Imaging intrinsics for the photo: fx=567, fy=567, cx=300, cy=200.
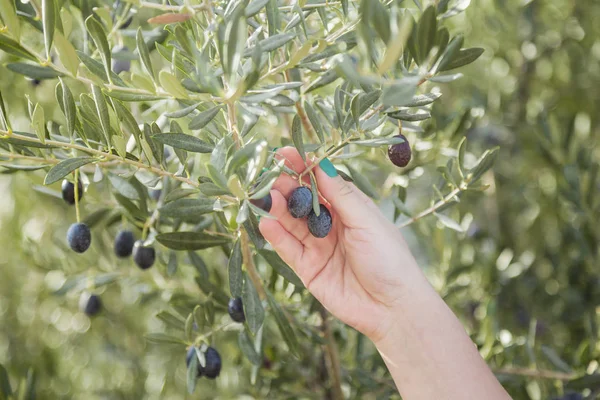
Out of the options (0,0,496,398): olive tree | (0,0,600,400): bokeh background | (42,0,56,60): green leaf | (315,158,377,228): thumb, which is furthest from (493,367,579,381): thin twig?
(42,0,56,60): green leaf

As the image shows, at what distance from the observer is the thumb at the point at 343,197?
115 cm

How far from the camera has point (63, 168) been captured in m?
1.01

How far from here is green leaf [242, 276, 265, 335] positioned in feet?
3.99

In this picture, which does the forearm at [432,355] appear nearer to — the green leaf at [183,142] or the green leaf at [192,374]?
the green leaf at [192,374]

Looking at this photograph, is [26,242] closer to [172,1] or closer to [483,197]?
[172,1]

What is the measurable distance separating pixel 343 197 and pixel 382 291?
0.81ft

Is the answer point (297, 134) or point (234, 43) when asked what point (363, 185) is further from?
point (234, 43)

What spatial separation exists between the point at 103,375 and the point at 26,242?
84 cm

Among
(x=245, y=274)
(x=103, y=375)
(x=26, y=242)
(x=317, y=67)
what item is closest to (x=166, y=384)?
(x=103, y=375)

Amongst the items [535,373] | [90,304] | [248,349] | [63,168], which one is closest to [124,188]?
[63,168]

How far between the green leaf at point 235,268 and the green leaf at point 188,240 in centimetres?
7

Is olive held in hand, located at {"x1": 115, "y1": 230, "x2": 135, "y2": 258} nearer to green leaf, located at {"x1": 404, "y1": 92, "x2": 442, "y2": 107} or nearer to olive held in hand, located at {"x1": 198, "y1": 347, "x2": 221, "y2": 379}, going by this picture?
olive held in hand, located at {"x1": 198, "y1": 347, "x2": 221, "y2": 379}

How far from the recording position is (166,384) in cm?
215

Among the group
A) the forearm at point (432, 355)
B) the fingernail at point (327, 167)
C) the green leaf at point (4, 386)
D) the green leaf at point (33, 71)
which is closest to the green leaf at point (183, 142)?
the fingernail at point (327, 167)
